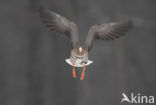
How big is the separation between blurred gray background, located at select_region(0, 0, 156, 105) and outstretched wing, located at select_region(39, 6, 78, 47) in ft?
0.27

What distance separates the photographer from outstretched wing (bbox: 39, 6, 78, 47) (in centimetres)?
160

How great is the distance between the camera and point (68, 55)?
5.46 ft

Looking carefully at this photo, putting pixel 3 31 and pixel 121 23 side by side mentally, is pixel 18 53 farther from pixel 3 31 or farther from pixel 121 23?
pixel 121 23

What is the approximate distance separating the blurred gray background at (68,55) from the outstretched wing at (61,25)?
3.2 inches

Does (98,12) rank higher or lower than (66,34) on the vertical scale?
higher

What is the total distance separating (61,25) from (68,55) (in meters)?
0.18

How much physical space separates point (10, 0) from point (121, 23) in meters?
0.68

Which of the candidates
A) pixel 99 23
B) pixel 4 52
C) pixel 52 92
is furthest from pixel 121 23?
pixel 4 52

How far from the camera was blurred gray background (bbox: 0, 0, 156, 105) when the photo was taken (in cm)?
159

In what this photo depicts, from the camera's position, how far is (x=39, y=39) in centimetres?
171

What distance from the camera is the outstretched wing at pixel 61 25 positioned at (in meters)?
1.60

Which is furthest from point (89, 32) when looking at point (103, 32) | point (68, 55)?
point (68, 55)

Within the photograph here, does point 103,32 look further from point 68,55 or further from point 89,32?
point 68,55

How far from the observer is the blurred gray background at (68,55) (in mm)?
1586
